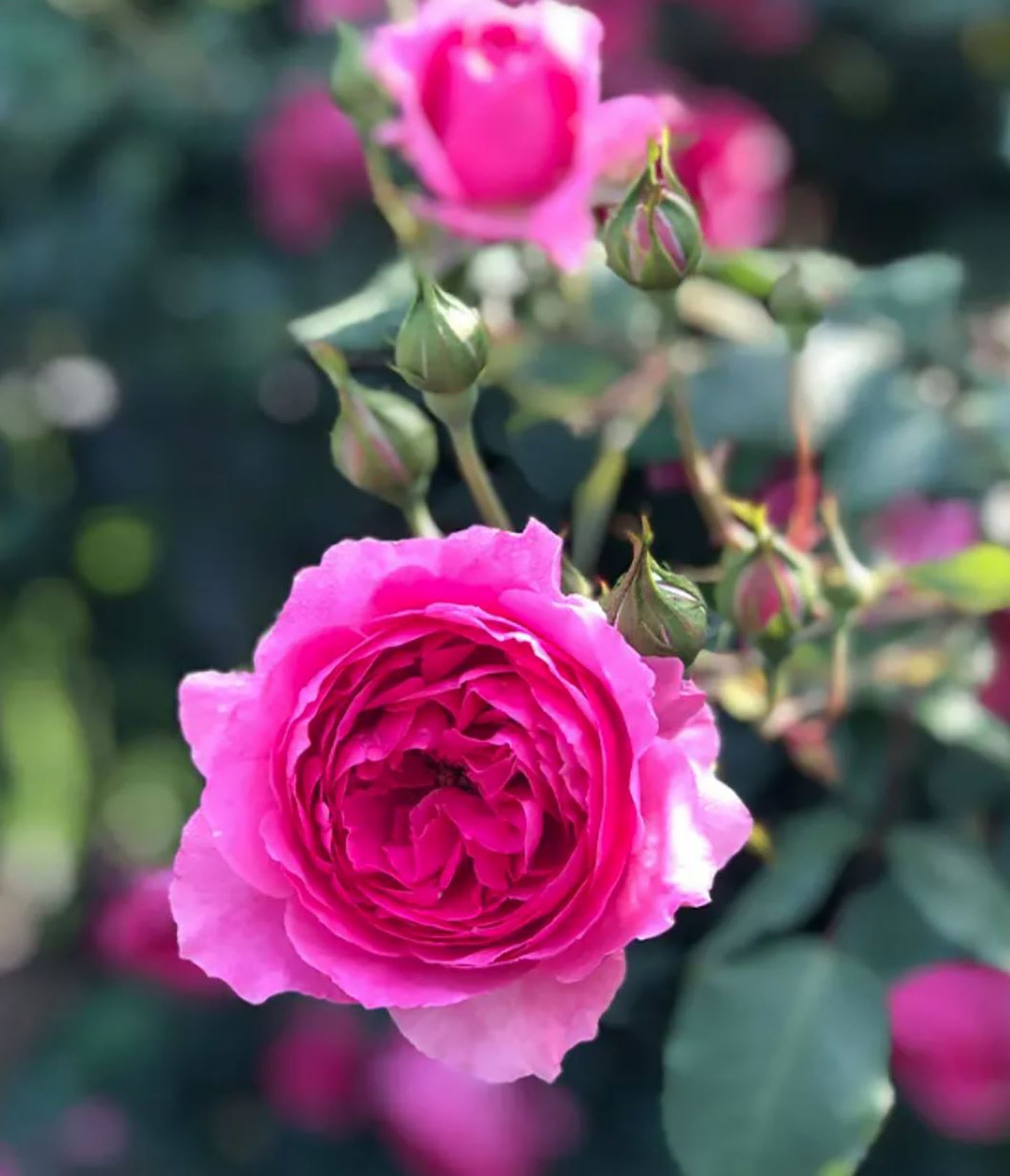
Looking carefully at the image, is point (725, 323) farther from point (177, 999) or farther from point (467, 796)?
point (177, 999)

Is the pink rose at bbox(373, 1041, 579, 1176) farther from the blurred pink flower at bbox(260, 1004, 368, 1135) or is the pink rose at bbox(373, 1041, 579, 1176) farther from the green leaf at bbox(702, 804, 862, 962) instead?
the green leaf at bbox(702, 804, 862, 962)

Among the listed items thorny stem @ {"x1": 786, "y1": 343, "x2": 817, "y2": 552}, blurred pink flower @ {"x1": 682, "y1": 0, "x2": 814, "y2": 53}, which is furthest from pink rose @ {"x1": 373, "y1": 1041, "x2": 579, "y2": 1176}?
blurred pink flower @ {"x1": 682, "y1": 0, "x2": 814, "y2": 53}

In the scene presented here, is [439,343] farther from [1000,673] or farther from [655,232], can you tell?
[1000,673]

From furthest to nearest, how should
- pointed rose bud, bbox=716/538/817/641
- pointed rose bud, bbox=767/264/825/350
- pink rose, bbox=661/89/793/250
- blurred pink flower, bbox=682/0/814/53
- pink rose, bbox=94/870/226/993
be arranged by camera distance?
blurred pink flower, bbox=682/0/814/53, pink rose, bbox=94/870/226/993, pink rose, bbox=661/89/793/250, pointed rose bud, bbox=767/264/825/350, pointed rose bud, bbox=716/538/817/641

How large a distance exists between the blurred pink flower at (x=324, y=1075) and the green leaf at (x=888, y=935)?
2.35 feet

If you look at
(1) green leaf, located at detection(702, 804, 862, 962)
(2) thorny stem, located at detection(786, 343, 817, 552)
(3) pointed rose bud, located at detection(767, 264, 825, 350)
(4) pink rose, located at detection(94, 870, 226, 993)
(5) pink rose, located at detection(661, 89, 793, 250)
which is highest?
(3) pointed rose bud, located at detection(767, 264, 825, 350)

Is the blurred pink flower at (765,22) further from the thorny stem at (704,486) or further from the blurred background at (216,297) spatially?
the thorny stem at (704,486)

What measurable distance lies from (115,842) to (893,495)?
1702 mm

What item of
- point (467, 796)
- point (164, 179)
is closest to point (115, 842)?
point (164, 179)

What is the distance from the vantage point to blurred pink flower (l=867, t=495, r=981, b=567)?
95 centimetres

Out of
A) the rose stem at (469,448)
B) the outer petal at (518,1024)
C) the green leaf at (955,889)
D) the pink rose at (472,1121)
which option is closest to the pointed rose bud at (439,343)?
the rose stem at (469,448)

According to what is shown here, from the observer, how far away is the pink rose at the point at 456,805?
55 cm

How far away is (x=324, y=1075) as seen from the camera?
1468 mm

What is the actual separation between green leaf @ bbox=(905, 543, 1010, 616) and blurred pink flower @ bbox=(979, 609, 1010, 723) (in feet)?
0.81
